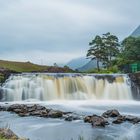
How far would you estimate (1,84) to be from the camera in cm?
4822

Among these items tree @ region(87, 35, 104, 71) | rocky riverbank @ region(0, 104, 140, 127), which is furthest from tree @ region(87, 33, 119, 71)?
rocky riverbank @ region(0, 104, 140, 127)

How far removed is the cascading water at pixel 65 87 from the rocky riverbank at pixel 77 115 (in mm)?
9961

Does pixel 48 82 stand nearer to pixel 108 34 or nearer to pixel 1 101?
pixel 1 101

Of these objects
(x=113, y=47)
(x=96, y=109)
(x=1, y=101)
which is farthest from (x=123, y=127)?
(x=113, y=47)

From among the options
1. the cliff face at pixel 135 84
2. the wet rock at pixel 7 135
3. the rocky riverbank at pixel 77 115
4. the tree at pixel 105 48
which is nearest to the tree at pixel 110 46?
the tree at pixel 105 48

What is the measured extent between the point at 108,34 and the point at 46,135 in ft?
191

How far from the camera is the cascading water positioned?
156ft

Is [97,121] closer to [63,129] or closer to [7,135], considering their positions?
[63,129]

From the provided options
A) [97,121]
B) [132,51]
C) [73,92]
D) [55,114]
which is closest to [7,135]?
[97,121]

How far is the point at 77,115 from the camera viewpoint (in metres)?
32.8

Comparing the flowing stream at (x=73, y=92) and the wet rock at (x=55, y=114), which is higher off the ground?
the flowing stream at (x=73, y=92)

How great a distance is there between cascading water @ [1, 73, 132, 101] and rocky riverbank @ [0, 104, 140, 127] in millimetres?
9961

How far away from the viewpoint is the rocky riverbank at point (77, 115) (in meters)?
28.6

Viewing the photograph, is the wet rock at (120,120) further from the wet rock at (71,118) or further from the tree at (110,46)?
the tree at (110,46)
